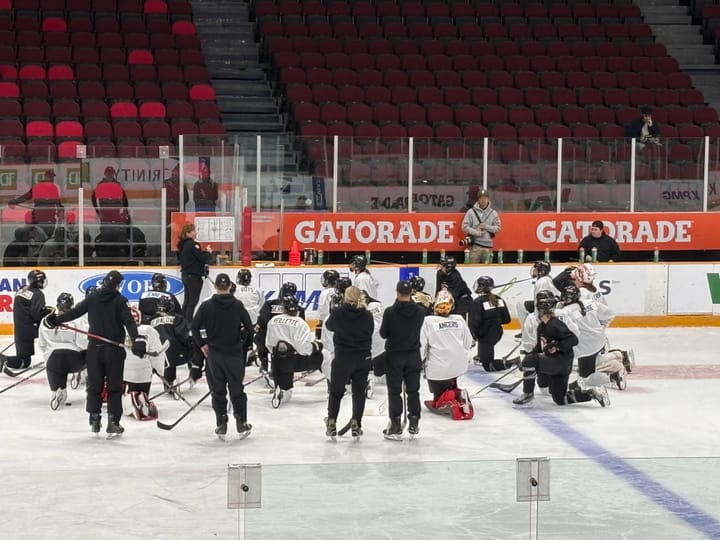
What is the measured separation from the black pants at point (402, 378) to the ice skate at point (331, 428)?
459 millimetres

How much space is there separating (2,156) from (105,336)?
626 centimetres

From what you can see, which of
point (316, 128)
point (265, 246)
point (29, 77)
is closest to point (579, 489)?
point (265, 246)

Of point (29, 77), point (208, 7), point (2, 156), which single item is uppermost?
point (208, 7)

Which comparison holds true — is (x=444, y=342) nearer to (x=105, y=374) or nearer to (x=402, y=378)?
(x=402, y=378)

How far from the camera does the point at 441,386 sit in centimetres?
1143

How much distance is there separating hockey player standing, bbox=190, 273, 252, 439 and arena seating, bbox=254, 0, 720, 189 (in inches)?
272

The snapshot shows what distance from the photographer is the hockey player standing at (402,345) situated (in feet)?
33.3

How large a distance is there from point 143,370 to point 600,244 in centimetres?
799

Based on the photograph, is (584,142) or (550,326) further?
(584,142)

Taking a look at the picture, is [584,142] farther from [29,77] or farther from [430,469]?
[430,469]

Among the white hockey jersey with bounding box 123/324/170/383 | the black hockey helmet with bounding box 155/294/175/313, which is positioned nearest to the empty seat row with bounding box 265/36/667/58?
the black hockey helmet with bounding box 155/294/175/313

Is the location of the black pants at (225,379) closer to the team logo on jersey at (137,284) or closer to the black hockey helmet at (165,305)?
the black hockey helmet at (165,305)

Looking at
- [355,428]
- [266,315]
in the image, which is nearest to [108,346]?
[355,428]

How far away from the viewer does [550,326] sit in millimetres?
11445
